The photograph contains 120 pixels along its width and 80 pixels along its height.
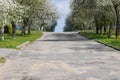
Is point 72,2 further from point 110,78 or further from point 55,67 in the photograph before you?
point 110,78

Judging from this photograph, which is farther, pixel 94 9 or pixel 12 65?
pixel 94 9

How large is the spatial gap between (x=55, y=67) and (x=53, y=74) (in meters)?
2.49

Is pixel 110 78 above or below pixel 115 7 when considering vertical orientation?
below

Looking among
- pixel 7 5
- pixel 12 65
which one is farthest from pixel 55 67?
pixel 7 5

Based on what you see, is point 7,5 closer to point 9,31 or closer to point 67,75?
point 67,75

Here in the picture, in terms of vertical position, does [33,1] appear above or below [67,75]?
above

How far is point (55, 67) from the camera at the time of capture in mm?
17109

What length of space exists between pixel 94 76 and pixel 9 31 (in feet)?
191

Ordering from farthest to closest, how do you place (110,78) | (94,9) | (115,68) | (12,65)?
(94,9) < (12,65) < (115,68) < (110,78)

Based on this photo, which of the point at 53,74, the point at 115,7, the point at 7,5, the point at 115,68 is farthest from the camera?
the point at 115,7

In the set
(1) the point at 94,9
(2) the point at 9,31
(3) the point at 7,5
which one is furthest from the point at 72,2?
(3) the point at 7,5

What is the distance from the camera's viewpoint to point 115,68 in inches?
655

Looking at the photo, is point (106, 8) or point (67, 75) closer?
point (67, 75)

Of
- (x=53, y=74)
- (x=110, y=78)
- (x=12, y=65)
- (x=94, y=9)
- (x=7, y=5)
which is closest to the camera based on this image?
(x=110, y=78)
